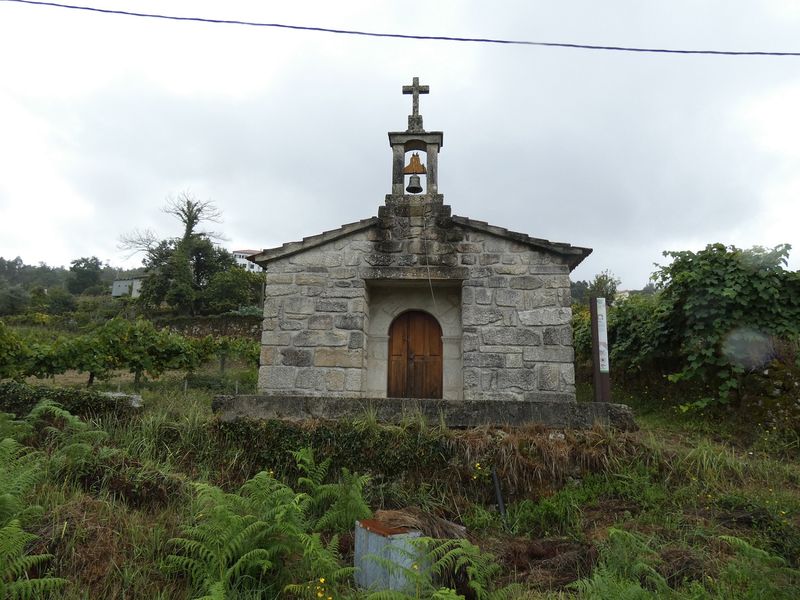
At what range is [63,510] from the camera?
3.55 meters

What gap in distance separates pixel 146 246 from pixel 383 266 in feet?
86.6

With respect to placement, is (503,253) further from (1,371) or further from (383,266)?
(1,371)

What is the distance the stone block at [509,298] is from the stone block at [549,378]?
90cm

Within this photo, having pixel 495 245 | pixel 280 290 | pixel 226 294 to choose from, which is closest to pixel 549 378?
pixel 495 245

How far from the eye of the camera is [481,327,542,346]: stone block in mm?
6926

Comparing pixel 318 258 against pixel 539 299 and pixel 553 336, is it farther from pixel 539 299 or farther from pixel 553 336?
pixel 553 336

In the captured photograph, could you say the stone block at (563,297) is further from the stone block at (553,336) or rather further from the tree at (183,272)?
the tree at (183,272)

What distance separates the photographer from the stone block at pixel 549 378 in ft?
22.2

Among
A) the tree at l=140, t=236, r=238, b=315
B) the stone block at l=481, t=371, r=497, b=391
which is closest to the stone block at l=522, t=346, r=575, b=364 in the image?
the stone block at l=481, t=371, r=497, b=391

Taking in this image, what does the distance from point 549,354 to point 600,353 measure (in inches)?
37.3

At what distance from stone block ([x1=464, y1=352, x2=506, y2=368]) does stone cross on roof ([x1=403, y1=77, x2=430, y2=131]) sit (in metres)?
3.54

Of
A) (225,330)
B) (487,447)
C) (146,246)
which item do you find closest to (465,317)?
(487,447)

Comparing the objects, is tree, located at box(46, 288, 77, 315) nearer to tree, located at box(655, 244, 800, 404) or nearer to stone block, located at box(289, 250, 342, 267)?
stone block, located at box(289, 250, 342, 267)

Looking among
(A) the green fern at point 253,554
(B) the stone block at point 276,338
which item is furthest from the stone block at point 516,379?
(A) the green fern at point 253,554
